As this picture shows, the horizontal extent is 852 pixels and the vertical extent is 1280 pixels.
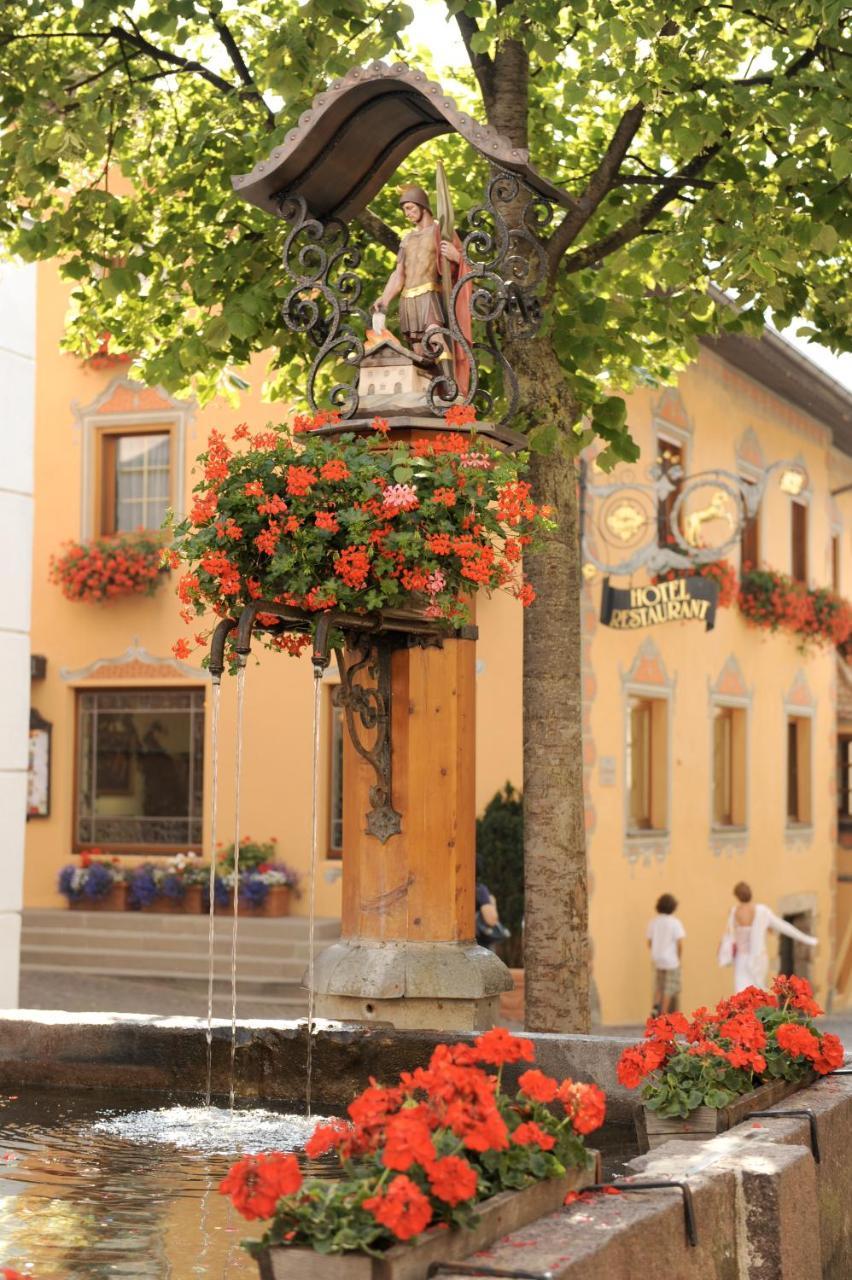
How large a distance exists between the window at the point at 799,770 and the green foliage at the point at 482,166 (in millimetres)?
15568

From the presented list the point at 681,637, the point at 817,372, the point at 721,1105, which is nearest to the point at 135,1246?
the point at 721,1105

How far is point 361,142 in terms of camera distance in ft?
23.5

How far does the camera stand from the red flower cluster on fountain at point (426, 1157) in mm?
3039

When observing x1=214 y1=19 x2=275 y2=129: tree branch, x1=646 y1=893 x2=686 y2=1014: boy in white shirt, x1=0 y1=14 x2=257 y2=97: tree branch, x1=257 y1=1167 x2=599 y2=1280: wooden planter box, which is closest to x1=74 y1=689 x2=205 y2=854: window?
x1=646 y1=893 x2=686 y2=1014: boy in white shirt

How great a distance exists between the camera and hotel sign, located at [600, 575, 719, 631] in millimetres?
17344

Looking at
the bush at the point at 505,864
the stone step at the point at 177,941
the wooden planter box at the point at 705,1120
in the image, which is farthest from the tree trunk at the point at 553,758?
the stone step at the point at 177,941

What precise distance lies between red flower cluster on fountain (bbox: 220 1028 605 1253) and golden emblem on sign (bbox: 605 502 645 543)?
519 inches

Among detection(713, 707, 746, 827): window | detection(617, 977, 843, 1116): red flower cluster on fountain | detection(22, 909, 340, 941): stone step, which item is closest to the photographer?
detection(617, 977, 843, 1116): red flower cluster on fountain

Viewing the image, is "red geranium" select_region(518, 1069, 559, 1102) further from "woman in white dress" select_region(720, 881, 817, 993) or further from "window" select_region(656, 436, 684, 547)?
"window" select_region(656, 436, 684, 547)

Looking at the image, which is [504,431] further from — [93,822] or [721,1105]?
[93,822]

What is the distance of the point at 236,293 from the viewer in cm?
902

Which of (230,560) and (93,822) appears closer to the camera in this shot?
(230,560)

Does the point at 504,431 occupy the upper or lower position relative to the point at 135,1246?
upper

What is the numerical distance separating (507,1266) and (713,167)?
6610 millimetres
